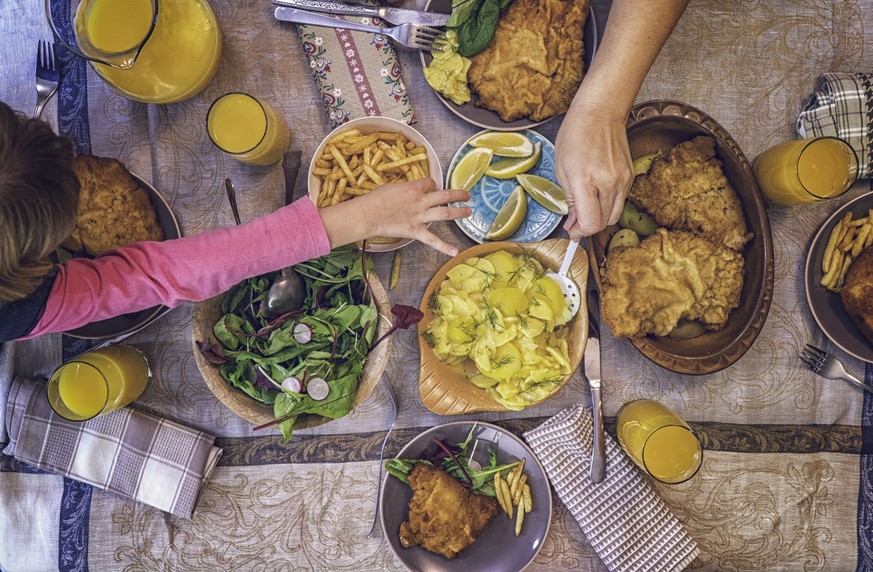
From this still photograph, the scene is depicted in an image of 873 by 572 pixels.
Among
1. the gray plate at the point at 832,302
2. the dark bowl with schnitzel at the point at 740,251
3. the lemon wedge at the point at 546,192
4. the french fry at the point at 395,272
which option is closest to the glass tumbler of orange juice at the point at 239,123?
the french fry at the point at 395,272

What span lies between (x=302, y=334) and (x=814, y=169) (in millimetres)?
1373

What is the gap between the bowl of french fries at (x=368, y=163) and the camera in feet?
4.91

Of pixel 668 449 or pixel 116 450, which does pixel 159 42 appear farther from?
pixel 668 449

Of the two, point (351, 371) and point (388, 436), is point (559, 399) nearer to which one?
point (388, 436)

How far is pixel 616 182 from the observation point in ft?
4.51

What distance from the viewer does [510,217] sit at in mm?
1521

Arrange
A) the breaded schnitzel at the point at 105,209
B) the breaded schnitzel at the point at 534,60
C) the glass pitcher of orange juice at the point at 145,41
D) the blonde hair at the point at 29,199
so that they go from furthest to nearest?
the breaded schnitzel at the point at 534,60 → the breaded schnitzel at the point at 105,209 → the glass pitcher of orange juice at the point at 145,41 → the blonde hair at the point at 29,199

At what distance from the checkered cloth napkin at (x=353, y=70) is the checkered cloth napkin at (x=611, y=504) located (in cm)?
100

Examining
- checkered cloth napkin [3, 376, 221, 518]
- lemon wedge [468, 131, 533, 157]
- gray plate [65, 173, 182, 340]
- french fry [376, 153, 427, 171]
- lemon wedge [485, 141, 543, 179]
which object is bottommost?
checkered cloth napkin [3, 376, 221, 518]

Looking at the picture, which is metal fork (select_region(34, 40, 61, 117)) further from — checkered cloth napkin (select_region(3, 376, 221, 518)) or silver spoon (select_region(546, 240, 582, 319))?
silver spoon (select_region(546, 240, 582, 319))

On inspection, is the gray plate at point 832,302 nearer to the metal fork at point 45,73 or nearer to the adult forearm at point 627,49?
the adult forearm at point 627,49

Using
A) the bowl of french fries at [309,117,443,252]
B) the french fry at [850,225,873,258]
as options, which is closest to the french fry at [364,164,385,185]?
the bowl of french fries at [309,117,443,252]

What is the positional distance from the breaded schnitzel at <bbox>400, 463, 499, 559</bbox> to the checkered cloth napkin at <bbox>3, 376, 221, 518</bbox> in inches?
22.9

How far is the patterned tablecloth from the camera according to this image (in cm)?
160
